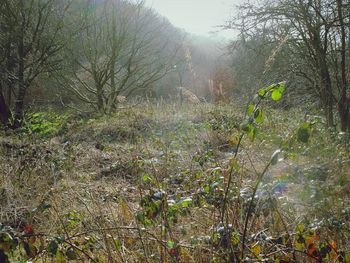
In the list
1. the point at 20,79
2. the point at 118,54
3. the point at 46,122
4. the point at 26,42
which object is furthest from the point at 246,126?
the point at 46,122

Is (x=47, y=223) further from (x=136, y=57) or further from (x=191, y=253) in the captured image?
(x=136, y=57)

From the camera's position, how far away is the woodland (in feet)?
5.61

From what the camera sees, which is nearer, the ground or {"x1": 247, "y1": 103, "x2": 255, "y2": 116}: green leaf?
{"x1": 247, "y1": 103, "x2": 255, "y2": 116}: green leaf

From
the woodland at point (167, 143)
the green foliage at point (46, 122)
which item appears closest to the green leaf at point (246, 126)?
the woodland at point (167, 143)

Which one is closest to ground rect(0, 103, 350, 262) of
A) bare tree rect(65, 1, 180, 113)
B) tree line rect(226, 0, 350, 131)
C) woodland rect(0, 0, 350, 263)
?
woodland rect(0, 0, 350, 263)

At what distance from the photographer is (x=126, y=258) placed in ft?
6.18

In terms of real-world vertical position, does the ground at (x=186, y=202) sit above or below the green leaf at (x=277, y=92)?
below

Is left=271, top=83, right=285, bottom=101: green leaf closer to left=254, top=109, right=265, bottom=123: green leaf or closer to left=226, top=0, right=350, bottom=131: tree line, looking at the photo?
left=254, top=109, right=265, bottom=123: green leaf

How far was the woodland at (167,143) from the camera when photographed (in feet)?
5.61

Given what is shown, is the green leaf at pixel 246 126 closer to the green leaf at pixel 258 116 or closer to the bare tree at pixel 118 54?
the green leaf at pixel 258 116

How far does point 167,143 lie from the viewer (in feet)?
18.5

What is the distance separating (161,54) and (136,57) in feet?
3.99

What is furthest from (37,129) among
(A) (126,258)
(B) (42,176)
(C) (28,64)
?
(A) (126,258)

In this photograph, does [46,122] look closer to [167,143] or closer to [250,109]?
[167,143]
